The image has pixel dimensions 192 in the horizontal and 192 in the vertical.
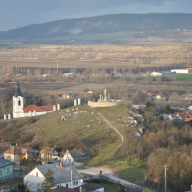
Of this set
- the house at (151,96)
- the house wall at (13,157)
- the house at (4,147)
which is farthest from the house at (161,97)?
the house wall at (13,157)

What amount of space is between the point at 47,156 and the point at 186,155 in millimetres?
11251

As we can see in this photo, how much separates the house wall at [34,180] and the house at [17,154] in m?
6.87

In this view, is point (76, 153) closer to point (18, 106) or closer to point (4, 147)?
point (4, 147)

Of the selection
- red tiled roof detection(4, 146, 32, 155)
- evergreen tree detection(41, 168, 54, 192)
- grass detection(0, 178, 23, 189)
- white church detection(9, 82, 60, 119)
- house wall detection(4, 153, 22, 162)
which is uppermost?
white church detection(9, 82, 60, 119)

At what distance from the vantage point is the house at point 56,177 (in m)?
26.6

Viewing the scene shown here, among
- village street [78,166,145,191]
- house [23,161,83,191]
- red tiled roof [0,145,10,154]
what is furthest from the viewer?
red tiled roof [0,145,10,154]

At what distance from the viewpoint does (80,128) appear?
40.5m

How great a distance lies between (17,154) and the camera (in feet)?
113

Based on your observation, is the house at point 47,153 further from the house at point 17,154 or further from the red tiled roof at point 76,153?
the red tiled roof at point 76,153

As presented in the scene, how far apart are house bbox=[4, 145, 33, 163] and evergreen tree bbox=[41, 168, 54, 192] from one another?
8177 mm

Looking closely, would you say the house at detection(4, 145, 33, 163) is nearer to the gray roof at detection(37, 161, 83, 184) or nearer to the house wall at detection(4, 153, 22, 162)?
the house wall at detection(4, 153, 22, 162)

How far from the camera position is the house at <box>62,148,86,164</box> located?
33406 millimetres

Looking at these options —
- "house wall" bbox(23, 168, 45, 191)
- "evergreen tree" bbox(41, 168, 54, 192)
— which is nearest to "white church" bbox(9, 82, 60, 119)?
"house wall" bbox(23, 168, 45, 191)

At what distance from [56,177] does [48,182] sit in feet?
4.27
